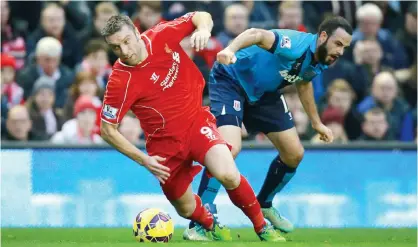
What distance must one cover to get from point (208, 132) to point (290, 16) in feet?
18.3

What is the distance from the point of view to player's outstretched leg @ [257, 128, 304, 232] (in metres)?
10.7

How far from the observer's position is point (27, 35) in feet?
49.6

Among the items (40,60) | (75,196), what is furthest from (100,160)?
(40,60)

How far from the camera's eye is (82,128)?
44.7ft

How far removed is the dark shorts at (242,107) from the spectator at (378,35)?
4.78 m

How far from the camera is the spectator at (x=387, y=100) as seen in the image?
14500 millimetres

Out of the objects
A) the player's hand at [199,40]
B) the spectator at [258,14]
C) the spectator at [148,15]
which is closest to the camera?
the player's hand at [199,40]

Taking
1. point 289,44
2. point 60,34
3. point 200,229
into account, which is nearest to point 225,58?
point 289,44

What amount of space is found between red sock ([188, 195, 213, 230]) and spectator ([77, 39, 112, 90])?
488cm

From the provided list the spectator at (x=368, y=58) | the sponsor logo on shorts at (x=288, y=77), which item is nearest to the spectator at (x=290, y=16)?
the spectator at (x=368, y=58)

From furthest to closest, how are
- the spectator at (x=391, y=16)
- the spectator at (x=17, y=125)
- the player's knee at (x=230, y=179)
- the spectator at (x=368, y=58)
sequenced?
the spectator at (x=391, y=16)
the spectator at (x=368, y=58)
the spectator at (x=17, y=125)
the player's knee at (x=230, y=179)

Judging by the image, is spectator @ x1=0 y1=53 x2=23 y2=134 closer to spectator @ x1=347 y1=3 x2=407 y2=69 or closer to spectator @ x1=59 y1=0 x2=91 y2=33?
spectator @ x1=59 y1=0 x2=91 y2=33

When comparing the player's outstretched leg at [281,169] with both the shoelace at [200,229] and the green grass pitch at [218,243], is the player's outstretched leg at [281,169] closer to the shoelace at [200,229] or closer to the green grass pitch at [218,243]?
the green grass pitch at [218,243]

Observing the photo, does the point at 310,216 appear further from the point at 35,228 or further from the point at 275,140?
the point at 35,228
